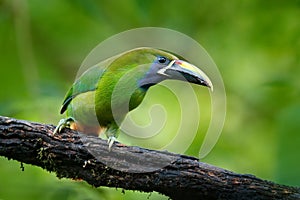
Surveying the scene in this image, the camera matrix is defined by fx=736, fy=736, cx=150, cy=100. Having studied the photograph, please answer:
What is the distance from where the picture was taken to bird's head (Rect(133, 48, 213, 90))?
3143 millimetres

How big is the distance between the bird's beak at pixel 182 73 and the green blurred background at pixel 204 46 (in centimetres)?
162

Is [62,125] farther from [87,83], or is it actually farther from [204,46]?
[204,46]

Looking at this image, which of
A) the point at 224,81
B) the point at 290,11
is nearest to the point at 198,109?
the point at 224,81

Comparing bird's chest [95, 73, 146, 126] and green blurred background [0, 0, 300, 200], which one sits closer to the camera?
bird's chest [95, 73, 146, 126]

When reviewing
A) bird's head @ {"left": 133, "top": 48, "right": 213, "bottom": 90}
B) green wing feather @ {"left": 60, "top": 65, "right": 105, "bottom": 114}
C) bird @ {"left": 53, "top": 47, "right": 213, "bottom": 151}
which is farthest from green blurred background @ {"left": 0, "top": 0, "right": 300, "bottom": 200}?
bird's head @ {"left": 133, "top": 48, "right": 213, "bottom": 90}

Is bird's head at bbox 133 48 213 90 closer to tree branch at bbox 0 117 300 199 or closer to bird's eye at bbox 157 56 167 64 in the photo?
bird's eye at bbox 157 56 167 64

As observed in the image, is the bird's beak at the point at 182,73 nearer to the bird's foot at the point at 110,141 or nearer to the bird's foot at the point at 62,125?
the bird's foot at the point at 110,141

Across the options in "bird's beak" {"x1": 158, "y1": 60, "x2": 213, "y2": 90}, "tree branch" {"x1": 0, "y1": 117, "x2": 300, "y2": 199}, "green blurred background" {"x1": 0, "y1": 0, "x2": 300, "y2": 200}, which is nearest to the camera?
"tree branch" {"x1": 0, "y1": 117, "x2": 300, "y2": 199}

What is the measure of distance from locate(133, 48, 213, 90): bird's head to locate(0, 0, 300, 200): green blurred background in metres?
1.56

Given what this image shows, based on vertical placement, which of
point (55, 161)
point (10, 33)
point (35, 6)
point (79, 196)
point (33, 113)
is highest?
point (35, 6)

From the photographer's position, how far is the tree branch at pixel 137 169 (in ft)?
9.71

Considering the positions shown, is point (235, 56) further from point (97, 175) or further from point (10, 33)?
point (97, 175)

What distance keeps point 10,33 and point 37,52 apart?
2.52ft

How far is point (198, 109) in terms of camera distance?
6.06 m
